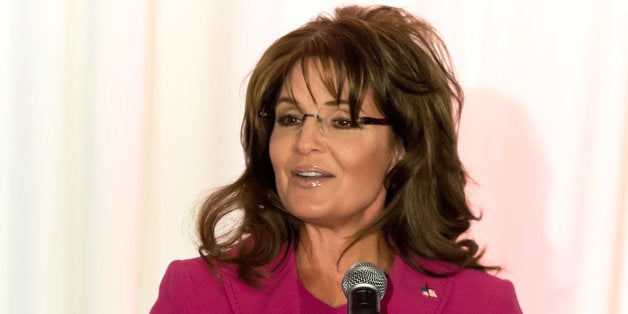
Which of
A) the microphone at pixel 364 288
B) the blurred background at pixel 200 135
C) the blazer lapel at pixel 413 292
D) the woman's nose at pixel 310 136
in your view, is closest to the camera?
the microphone at pixel 364 288

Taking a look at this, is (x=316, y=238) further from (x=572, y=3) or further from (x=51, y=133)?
(x=572, y=3)

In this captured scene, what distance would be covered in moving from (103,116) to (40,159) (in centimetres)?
20

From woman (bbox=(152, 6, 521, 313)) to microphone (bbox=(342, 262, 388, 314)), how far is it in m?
0.56

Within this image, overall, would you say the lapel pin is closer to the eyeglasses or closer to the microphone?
Answer: the eyeglasses

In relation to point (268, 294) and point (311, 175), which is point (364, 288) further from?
point (268, 294)

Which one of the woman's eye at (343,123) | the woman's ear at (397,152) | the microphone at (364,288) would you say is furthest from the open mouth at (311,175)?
the microphone at (364,288)

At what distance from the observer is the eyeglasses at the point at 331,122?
7.04 ft

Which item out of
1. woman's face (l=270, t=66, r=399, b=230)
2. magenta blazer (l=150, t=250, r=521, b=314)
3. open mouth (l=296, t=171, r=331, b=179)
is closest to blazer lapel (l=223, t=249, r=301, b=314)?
magenta blazer (l=150, t=250, r=521, b=314)

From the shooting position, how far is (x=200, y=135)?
286 cm

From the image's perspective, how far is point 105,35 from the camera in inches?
110

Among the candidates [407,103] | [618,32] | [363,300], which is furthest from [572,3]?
[363,300]

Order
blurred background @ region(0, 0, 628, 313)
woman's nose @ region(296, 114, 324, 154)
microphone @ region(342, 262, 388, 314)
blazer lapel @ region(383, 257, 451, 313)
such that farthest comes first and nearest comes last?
blurred background @ region(0, 0, 628, 313), blazer lapel @ region(383, 257, 451, 313), woman's nose @ region(296, 114, 324, 154), microphone @ region(342, 262, 388, 314)

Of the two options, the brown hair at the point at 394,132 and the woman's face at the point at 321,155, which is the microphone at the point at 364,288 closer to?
the woman's face at the point at 321,155

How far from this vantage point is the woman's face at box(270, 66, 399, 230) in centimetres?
212
